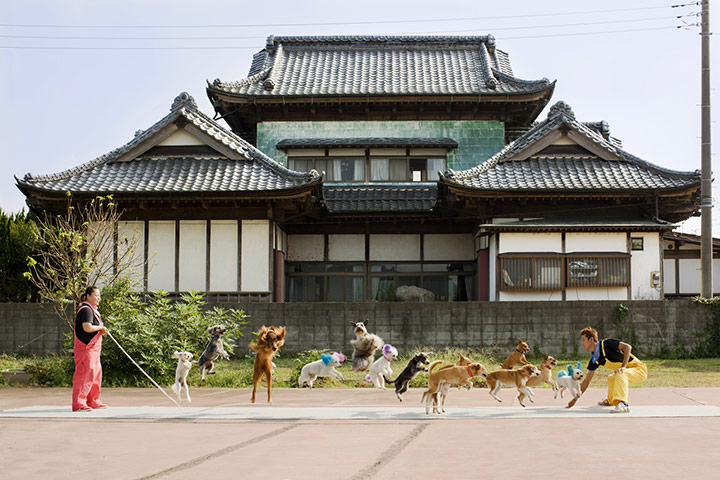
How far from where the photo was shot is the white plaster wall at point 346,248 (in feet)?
80.3

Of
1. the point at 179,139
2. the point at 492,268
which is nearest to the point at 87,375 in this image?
the point at 492,268

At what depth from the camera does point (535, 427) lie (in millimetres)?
8719

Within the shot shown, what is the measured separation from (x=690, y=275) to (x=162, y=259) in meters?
17.7

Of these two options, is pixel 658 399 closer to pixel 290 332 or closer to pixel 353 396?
pixel 353 396

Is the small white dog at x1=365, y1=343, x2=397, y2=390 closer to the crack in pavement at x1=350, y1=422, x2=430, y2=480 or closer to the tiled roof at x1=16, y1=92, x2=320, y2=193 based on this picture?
the crack in pavement at x1=350, y1=422, x2=430, y2=480

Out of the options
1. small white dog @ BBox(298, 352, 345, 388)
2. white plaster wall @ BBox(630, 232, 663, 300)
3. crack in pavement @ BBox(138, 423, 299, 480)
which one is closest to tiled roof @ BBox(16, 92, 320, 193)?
small white dog @ BBox(298, 352, 345, 388)

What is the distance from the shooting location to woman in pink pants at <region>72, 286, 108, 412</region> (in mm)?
10461

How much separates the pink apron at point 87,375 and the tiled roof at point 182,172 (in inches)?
410

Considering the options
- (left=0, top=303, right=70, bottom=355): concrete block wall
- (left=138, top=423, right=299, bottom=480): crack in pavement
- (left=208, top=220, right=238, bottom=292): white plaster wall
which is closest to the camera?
(left=138, top=423, right=299, bottom=480): crack in pavement

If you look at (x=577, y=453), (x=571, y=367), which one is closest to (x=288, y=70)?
(x=571, y=367)

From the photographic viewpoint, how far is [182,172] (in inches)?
877

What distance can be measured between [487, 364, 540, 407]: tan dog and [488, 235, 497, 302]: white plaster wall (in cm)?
1051

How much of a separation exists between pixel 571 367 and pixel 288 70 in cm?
2077

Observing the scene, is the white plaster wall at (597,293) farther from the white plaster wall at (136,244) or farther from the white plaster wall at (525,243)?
the white plaster wall at (136,244)
